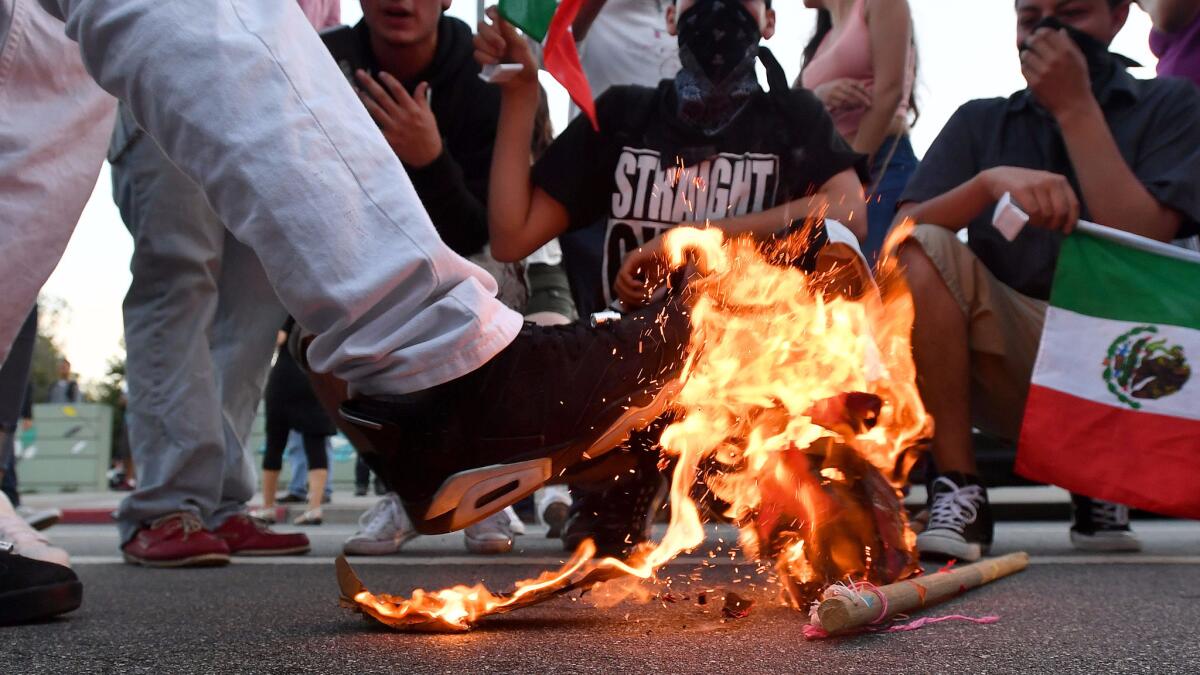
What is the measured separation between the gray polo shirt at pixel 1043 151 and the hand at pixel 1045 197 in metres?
0.21

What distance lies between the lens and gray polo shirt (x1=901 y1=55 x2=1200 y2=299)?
338 centimetres

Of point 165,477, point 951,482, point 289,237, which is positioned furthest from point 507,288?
point 289,237

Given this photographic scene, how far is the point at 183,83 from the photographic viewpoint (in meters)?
1.41

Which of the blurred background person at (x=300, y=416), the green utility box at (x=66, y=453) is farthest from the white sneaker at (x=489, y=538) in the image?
the green utility box at (x=66, y=453)

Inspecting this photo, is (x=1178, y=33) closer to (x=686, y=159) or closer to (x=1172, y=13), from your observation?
(x=1172, y=13)

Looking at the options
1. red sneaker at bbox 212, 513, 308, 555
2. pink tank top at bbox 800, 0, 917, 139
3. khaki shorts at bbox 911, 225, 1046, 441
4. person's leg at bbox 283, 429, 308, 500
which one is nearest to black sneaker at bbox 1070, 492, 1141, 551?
khaki shorts at bbox 911, 225, 1046, 441

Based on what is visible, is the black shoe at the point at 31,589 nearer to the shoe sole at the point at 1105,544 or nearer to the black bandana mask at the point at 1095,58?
the shoe sole at the point at 1105,544

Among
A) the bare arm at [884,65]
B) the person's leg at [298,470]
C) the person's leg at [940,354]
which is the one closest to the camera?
the person's leg at [940,354]

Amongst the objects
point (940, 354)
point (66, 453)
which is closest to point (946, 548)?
point (940, 354)

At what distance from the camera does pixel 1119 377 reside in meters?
3.29

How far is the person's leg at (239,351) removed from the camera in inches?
142

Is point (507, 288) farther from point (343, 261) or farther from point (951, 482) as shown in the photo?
point (343, 261)

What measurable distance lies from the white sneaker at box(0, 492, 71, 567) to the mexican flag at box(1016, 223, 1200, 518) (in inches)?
99.1

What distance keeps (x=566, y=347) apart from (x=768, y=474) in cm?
56
